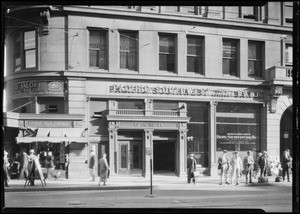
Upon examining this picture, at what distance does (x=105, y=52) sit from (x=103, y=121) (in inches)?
76.0

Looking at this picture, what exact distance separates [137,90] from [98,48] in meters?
1.62

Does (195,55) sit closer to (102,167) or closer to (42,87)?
(102,167)

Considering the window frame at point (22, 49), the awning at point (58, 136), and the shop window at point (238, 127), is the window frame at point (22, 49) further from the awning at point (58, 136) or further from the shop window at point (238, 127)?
the shop window at point (238, 127)

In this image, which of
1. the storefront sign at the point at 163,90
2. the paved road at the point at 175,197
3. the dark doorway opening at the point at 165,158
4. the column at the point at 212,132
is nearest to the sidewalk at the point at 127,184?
the paved road at the point at 175,197

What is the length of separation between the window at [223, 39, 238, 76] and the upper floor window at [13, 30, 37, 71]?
16.3 ft

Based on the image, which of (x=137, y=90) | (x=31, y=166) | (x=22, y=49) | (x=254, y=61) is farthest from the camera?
(x=31, y=166)

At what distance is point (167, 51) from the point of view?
35.0 ft

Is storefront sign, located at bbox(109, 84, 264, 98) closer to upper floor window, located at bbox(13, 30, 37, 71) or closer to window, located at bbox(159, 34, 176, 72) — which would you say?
window, located at bbox(159, 34, 176, 72)

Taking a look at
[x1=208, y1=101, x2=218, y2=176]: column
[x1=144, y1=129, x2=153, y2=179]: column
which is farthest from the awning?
[x1=208, y1=101, x2=218, y2=176]: column

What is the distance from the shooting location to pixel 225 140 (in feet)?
32.1

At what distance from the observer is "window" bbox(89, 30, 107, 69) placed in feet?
34.1

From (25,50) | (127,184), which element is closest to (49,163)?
(127,184)

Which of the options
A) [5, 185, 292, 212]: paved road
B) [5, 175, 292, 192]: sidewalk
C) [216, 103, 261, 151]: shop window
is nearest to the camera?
[216, 103, 261, 151]: shop window
